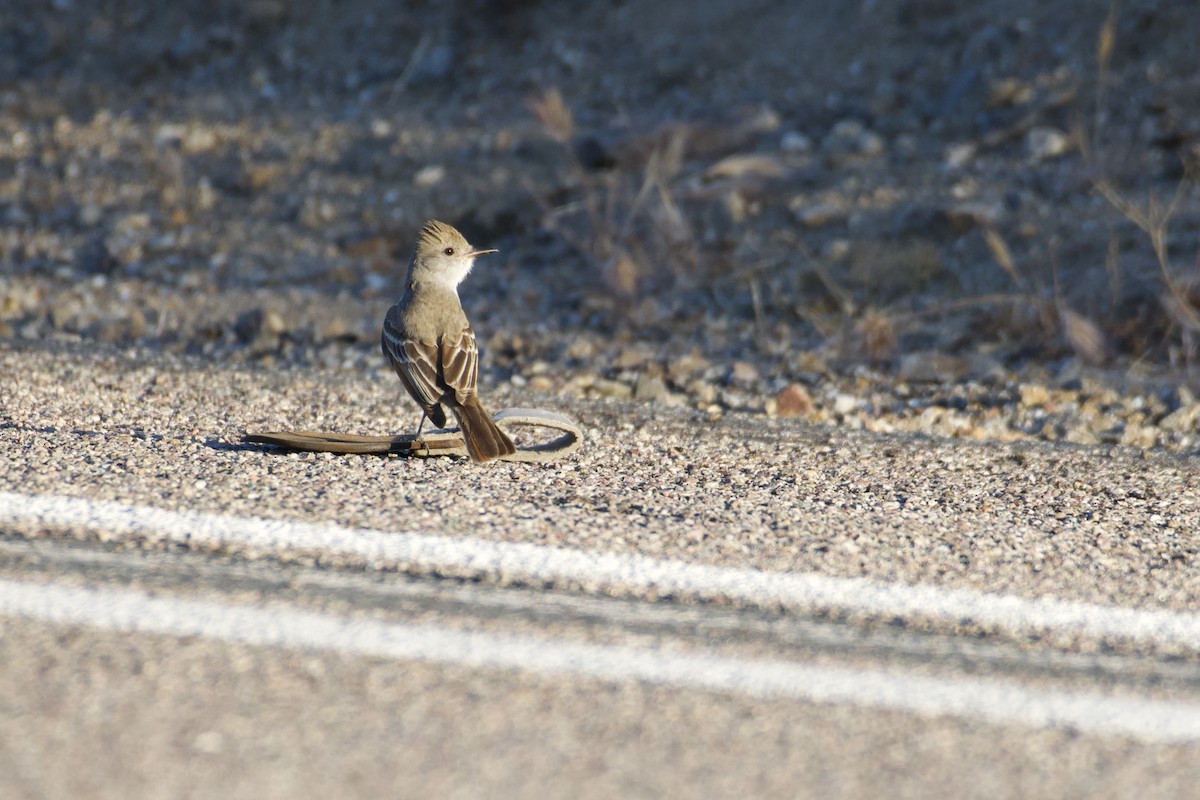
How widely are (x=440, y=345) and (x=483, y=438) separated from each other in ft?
2.43

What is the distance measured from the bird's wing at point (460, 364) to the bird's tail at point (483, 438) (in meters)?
0.19

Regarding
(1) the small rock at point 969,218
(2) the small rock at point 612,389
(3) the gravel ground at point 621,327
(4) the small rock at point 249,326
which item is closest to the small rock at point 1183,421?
(3) the gravel ground at point 621,327

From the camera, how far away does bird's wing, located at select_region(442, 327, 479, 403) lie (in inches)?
195

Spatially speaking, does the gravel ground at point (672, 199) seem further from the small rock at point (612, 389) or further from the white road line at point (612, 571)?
the white road line at point (612, 571)

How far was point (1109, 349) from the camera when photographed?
23.6 feet

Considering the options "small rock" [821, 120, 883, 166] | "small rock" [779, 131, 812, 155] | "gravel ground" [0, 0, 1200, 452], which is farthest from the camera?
"small rock" [779, 131, 812, 155]

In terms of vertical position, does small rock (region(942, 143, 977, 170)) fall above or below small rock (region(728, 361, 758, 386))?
above

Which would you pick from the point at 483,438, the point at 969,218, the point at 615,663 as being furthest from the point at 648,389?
the point at 615,663

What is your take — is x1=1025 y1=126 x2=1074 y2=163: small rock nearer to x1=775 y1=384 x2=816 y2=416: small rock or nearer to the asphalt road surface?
x1=775 y1=384 x2=816 y2=416: small rock

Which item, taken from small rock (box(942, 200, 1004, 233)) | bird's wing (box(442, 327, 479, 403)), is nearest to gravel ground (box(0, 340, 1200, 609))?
bird's wing (box(442, 327, 479, 403))

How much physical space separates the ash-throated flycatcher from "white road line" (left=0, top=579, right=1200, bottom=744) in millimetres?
1641

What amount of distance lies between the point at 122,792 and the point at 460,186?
318 inches

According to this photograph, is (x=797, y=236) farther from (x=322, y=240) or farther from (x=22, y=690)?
(x=22, y=690)

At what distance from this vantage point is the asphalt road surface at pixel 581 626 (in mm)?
2430
